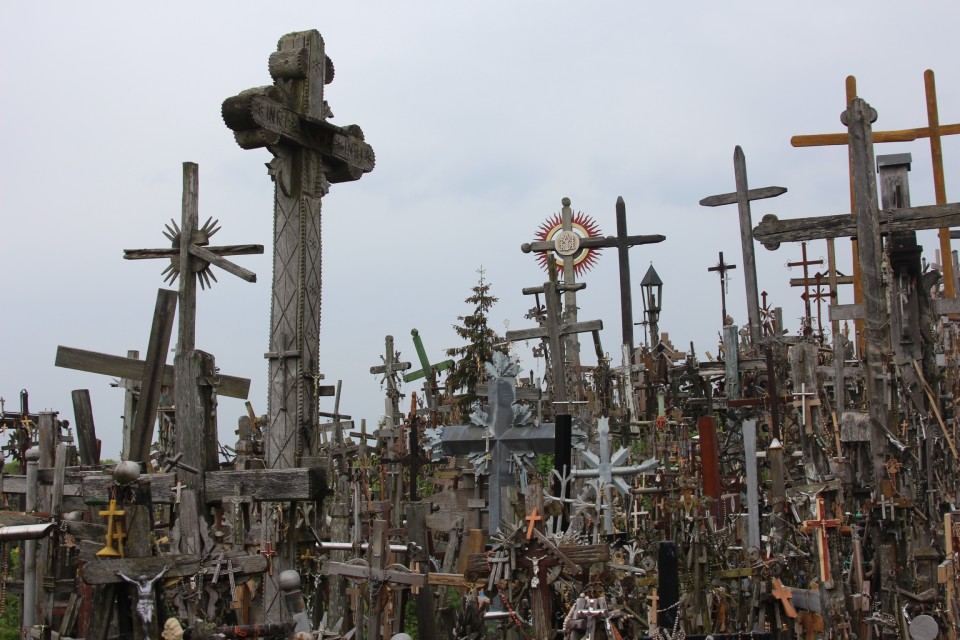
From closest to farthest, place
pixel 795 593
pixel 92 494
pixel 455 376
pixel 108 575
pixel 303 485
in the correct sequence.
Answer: pixel 108 575
pixel 92 494
pixel 303 485
pixel 795 593
pixel 455 376

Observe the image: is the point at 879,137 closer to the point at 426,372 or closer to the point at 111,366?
the point at 111,366

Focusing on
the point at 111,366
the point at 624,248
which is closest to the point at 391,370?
the point at 624,248

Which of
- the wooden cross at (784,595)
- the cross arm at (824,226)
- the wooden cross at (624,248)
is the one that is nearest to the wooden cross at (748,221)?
the wooden cross at (624,248)

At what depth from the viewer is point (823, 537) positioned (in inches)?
359

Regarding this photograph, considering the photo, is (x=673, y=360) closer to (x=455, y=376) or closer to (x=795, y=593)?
(x=455, y=376)

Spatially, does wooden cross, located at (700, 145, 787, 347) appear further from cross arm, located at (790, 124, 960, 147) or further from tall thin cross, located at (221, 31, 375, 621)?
tall thin cross, located at (221, 31, 375, 621)

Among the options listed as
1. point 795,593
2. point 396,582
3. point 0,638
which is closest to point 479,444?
point 396,582

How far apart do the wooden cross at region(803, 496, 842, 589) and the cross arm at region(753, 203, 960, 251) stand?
2391mm

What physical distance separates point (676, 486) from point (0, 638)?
8.60 m

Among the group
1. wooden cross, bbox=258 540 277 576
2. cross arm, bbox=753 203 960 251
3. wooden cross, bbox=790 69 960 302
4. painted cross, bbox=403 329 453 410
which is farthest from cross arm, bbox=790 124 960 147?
painted cross, bbox=403 329 453 410

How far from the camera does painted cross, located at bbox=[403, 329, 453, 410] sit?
21.0 m

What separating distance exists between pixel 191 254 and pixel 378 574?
322 cm

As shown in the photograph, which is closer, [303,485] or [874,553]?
[303,485]

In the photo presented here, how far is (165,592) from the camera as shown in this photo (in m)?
6.51
